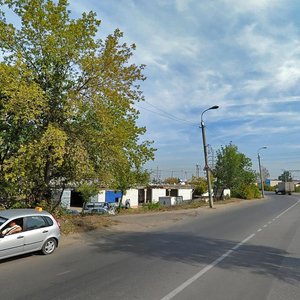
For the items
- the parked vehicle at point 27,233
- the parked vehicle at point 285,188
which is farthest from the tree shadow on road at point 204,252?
the parked vehicle at point 285,188

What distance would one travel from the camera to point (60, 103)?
50.4 feet

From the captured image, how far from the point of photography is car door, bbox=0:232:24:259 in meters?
9.41

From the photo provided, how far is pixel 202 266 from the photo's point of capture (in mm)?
9391

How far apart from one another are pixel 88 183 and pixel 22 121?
4.87 metres

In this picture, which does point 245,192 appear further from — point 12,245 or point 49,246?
point 12,245

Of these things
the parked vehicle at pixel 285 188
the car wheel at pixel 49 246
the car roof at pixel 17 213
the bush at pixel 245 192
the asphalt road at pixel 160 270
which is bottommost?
the asphalt road at pixel 160 270

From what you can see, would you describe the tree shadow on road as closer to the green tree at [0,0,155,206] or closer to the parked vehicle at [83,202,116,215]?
the green tree at [0,0,155,206]

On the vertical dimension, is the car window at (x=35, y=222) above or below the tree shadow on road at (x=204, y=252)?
above

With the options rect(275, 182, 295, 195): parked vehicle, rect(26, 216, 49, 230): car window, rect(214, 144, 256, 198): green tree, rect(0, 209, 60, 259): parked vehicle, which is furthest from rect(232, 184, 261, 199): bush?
rect(26, 216, 49, 230): car window

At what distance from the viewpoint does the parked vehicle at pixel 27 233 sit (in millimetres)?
9625

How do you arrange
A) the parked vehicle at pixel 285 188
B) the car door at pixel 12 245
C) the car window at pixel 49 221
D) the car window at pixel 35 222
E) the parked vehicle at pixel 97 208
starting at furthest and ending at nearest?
the parked vehicle at pixel 285 188, the parked vehicle at pixel 97 208, the car window at pixel 49 221, the car window at pixel 35 222, the car door at pixel 12 245

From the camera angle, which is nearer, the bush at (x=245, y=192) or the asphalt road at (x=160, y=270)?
the asphalt road at (x=160, y=270)

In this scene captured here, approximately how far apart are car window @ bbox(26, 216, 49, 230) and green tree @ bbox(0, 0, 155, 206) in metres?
3.15

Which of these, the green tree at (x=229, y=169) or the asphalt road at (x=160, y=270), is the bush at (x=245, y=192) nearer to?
the green tree at (x=229, y=169)
